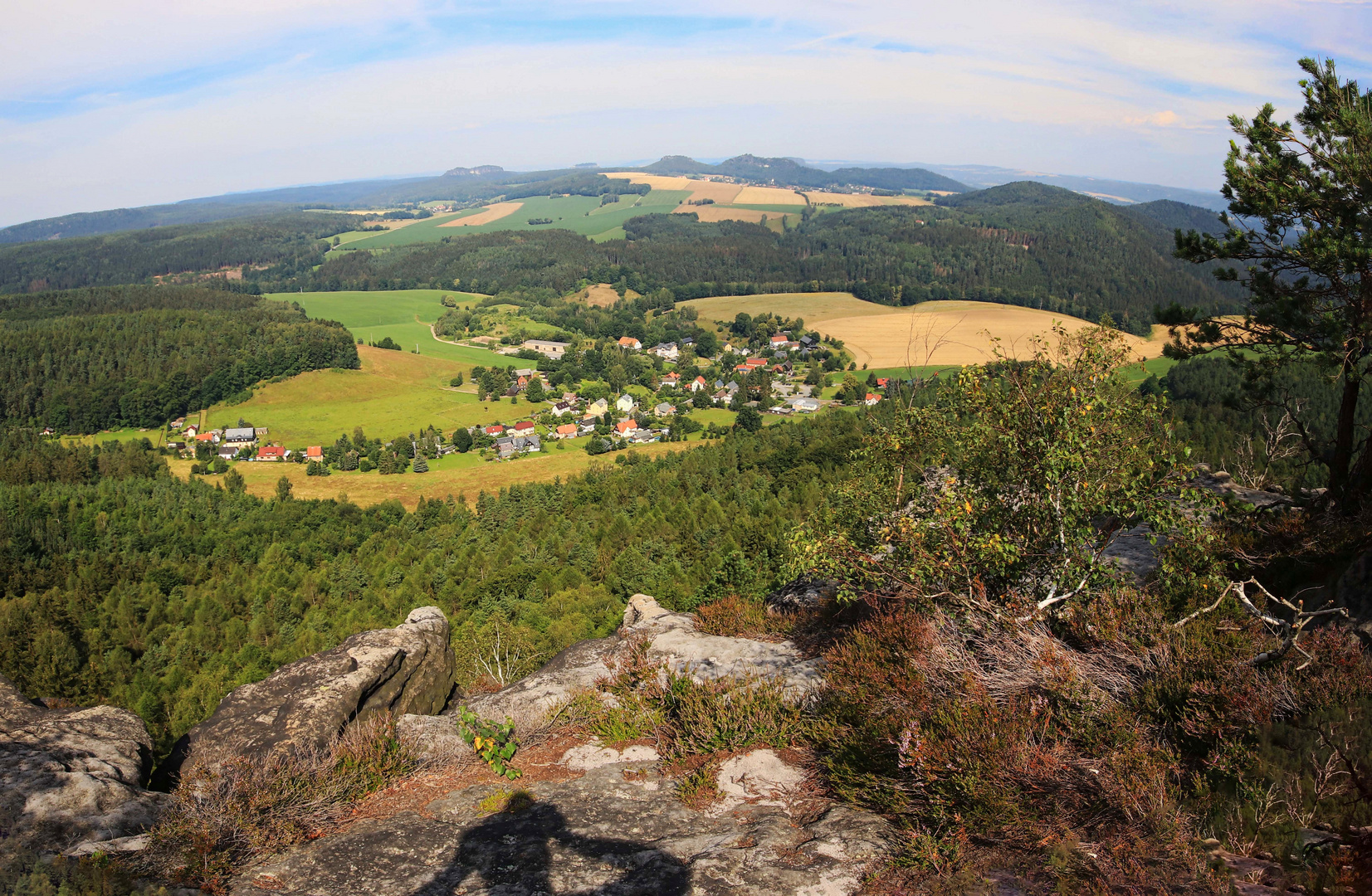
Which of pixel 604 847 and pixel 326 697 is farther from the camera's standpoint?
pixel 326 697

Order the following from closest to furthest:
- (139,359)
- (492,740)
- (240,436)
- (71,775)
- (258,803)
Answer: (258,803) < (71,775) < (492,740) < (240,436) < (139,359)

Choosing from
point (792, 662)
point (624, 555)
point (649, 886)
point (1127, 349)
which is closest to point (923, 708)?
point (649, 886)

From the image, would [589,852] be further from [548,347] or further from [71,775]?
[548,347]

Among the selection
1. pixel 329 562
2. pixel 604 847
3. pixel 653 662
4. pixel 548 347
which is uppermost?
pixel 604 847

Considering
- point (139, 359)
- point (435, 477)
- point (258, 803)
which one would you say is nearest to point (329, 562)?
point (435, 477)

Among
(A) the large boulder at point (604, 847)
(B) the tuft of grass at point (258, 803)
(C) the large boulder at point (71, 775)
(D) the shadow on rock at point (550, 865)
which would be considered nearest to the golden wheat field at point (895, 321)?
(A) the large boulder at point (604, 847)

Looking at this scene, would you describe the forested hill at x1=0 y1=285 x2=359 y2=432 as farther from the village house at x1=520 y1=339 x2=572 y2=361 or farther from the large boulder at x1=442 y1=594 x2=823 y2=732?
the large boulder at x1=442 y1=594 x2=823 y2=732

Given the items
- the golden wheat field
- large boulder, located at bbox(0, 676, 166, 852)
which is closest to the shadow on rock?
large boulder, located at bbox(0, 676, 166, 852)
